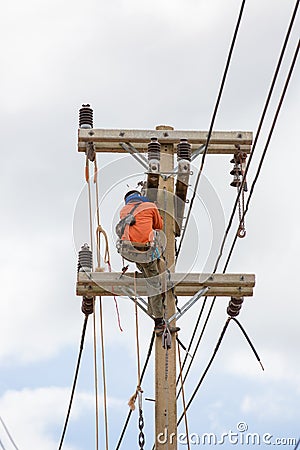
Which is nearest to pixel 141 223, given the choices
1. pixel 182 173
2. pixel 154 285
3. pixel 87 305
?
pixel 154 285

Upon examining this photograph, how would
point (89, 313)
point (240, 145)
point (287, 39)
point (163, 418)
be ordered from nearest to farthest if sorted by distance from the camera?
point (287, 39) → point (163, 418) → point (240, 145) → point (89, 313)

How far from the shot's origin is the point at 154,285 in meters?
12.2

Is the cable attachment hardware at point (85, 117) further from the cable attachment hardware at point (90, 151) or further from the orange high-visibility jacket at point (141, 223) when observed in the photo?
the orange high-visibility jacket at point (141, 223)

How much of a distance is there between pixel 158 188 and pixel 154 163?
→ 0.45 meters

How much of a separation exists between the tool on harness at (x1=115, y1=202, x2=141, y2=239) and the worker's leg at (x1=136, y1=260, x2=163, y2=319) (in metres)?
0.50

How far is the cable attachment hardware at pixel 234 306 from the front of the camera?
42.6 ft

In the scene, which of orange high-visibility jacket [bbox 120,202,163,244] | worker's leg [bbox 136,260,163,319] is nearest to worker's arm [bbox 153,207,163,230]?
orange high-visibility jacket [bbox 120,202,163,244]

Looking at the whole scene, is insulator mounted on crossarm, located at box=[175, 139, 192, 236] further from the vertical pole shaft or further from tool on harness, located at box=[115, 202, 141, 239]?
tool on harness, located at box=[115, 202, 141, 239]

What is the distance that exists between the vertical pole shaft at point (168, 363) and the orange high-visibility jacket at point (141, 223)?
2.40 ft

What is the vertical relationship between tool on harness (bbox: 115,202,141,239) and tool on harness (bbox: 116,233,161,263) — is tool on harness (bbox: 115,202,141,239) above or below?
above

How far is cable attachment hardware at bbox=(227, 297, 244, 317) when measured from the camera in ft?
42.6

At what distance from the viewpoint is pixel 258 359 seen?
42.8ft

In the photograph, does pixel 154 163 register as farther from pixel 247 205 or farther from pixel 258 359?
pixel 258 359

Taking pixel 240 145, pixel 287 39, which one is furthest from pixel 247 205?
pixel 287 39
